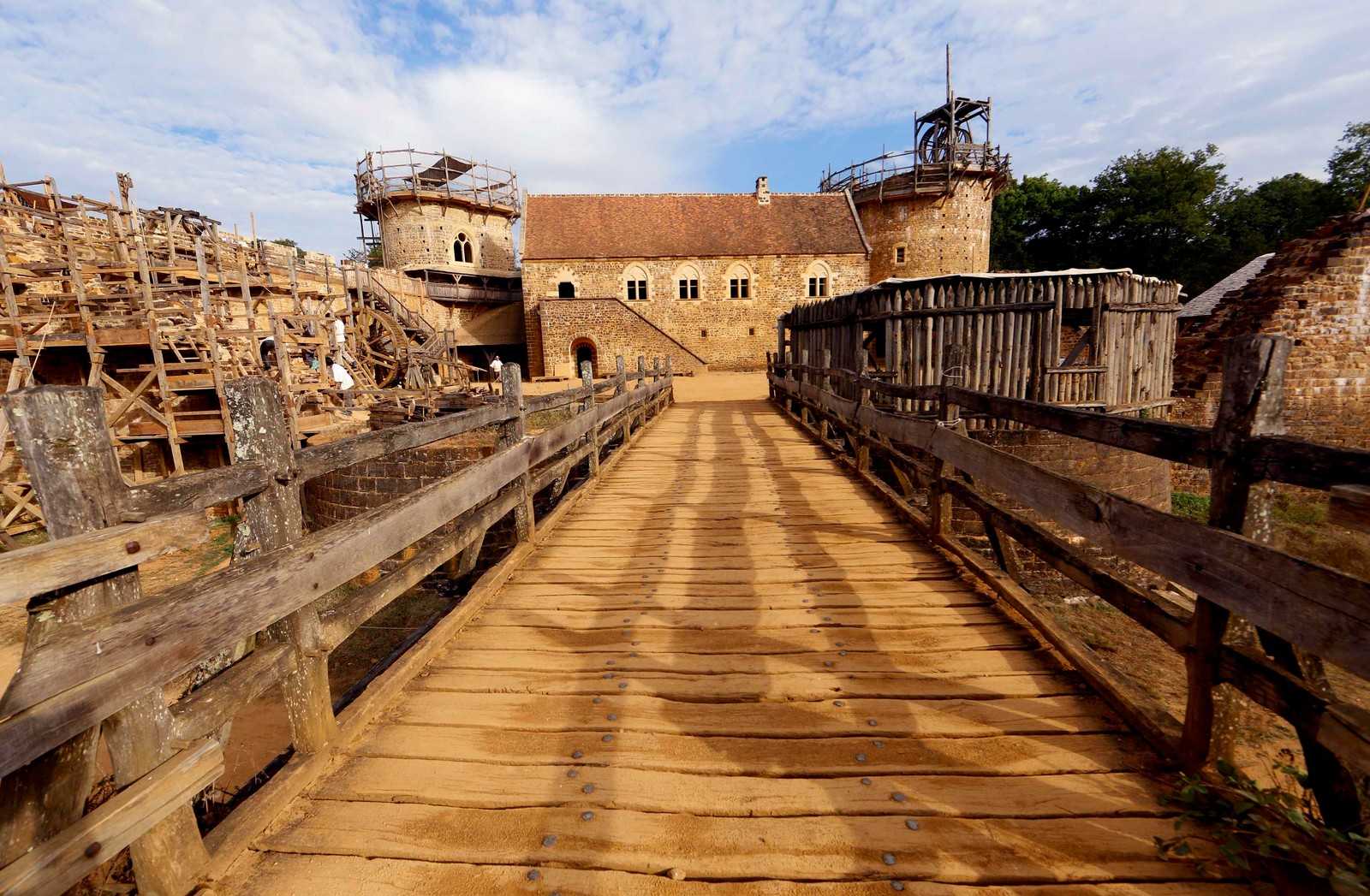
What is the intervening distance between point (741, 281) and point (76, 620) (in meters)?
29.7

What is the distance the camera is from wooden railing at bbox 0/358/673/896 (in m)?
1.26

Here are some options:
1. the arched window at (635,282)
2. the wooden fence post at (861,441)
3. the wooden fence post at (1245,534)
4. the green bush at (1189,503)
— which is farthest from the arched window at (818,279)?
the wooden fence post at (1245,534)

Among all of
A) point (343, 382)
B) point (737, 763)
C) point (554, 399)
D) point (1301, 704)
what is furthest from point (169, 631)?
point (343, 382)

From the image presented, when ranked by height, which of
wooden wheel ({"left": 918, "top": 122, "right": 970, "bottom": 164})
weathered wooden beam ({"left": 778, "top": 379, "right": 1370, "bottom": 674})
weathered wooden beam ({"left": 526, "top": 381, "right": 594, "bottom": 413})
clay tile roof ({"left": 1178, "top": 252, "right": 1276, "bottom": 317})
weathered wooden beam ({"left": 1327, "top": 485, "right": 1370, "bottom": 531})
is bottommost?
weathered wooden beam ({"left": 778, "top": 379, "right": 1370, "bottom": 674})

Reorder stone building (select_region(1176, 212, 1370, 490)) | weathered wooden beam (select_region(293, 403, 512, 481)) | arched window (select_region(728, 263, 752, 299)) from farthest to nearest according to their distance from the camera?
arched window (select_region(728, 263, 752, 299)) → stone building (select_region(1176, 212, 1370, 490)) → weathered wooden beam (select_region(293, 403, 512, 481))

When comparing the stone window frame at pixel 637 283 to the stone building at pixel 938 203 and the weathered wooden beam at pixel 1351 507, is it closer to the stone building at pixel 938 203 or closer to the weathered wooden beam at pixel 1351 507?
the stone building at pixel 938 203

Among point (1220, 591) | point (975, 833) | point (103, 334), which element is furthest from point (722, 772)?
point (103, 334)

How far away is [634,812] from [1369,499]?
2.23m

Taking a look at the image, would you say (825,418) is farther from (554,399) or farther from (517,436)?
(517,436)

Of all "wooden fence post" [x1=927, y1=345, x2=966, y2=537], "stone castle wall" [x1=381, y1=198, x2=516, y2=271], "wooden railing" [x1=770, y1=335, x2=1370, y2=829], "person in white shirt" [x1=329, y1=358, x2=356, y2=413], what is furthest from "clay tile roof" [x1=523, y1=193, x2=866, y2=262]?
"wooden railing" [x1=770, y1=335, x2=1370, y2=829]

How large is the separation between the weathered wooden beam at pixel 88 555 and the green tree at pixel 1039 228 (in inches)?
1803

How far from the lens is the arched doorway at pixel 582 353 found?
26.8 meters

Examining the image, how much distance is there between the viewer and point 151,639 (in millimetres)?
1447

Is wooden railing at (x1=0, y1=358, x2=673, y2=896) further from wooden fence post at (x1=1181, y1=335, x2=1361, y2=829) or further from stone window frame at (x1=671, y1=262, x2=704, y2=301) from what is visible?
stone window frame at (x1=671, y1=262, x2=704, y2=301)
